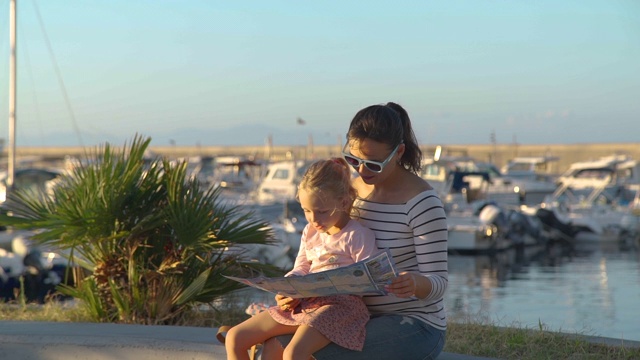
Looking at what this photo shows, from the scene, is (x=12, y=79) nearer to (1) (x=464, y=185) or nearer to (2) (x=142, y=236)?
(1) (x=464, y=185)

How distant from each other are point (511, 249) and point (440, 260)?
26.0m

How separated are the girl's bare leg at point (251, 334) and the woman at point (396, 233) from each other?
4cm

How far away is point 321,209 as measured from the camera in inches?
162

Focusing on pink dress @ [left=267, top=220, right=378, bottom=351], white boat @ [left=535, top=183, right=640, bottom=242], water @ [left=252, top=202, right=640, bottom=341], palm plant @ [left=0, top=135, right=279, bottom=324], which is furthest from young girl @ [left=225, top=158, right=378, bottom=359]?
white boat @ [left=535, top=183, right=640, bottom=242]

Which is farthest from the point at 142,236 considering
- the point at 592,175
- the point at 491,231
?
the point at 592,175

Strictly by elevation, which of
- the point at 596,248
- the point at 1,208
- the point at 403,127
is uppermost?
the point at 403,127

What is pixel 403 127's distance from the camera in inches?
172

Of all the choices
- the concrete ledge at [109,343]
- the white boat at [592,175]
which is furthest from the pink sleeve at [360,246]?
the white boat at [592,175]

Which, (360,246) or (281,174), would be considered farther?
(281,174)

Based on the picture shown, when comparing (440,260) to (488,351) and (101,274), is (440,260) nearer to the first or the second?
(488,351)

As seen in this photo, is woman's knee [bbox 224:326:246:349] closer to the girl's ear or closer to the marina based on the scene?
the girl's ear

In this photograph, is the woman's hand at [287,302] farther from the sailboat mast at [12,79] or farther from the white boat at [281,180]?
the white boat at [281,180]

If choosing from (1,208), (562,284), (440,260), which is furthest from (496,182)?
(440,260)

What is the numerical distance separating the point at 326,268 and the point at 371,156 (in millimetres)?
543
